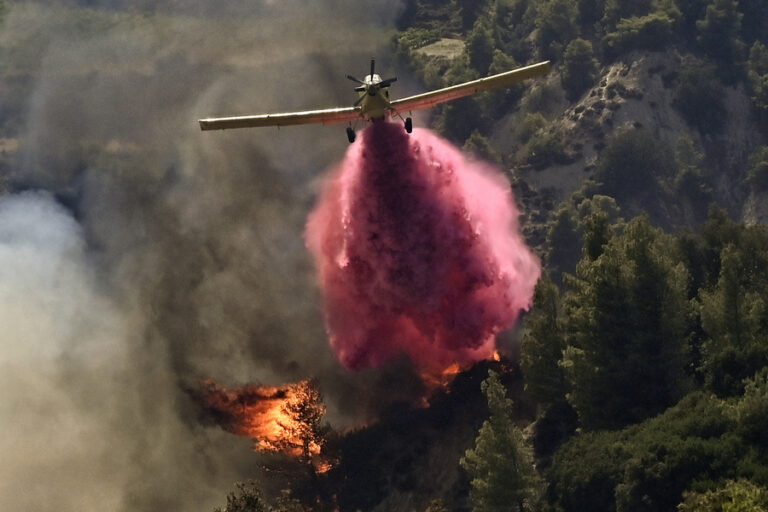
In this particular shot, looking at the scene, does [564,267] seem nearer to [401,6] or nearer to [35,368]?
[401,6]

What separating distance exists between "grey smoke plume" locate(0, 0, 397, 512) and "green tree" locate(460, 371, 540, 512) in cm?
2384

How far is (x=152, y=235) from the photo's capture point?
125750 millimetres

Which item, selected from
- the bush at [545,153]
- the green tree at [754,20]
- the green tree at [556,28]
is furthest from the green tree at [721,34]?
the bush at [545,153]

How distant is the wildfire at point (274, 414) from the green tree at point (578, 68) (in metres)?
81.0

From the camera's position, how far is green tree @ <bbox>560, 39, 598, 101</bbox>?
6540 inches

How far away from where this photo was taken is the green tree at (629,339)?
8188cm

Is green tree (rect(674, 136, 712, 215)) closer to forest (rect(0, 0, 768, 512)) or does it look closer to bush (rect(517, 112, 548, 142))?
forest (rect(0, 0, 768, 512))

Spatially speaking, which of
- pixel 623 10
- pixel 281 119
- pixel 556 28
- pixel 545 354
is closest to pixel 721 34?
pixel 623 10

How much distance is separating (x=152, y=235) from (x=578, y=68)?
68395 mm

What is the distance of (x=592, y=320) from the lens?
83.1 metres

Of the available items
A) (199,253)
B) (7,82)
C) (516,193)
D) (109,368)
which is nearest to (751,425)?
(109,368)

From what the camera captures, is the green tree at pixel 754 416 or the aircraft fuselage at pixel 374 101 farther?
the aircraft fuselage at pixel 374 101

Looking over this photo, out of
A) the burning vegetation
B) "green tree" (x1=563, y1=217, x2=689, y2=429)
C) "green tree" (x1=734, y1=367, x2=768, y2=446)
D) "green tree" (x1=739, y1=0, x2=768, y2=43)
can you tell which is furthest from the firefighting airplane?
"green tree" (x1=739, y1=0, x2=768, y2=43)

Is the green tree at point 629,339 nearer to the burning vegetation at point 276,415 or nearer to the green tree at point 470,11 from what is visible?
the burning vegetation at point 276,415
